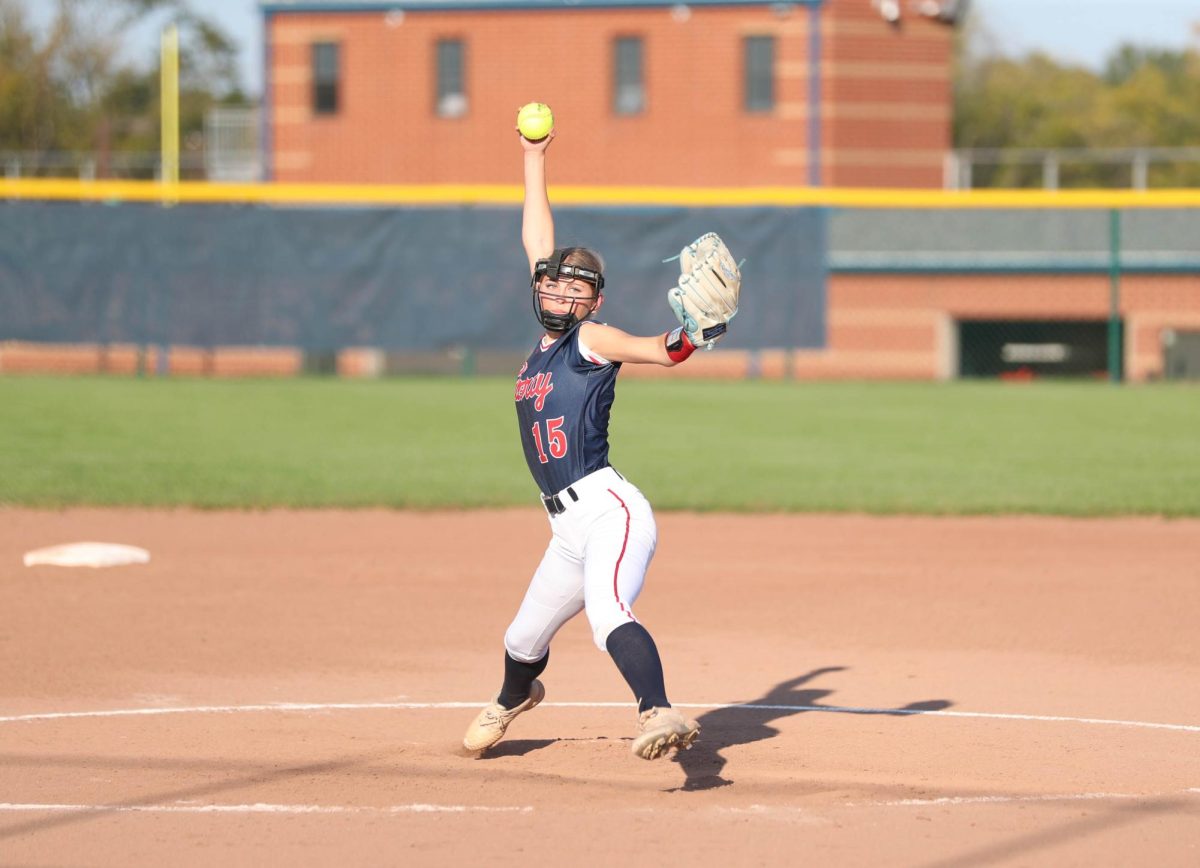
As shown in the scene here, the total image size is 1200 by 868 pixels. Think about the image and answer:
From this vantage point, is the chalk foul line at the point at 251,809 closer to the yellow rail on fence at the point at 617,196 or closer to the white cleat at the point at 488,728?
the white cleat at the point at 488,728

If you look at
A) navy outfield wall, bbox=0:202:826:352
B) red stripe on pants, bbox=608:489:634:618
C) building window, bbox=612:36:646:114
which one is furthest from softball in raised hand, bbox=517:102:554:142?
building window, bbox=612:36:646:114

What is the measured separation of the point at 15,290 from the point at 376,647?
15463mm

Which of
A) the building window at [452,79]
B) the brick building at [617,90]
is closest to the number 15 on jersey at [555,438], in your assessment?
the brick building at [617,90]

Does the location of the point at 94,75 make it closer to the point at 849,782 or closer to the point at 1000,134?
the point at 1000,134

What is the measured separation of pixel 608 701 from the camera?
6566mm

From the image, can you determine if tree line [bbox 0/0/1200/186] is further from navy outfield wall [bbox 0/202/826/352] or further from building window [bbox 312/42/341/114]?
navy outfield wall [bbox 0/202/826/352]

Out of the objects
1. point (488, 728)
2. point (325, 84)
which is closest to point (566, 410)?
point (488, 728)

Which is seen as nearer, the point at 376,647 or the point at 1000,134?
the point at 376,647

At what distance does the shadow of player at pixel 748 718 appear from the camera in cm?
538

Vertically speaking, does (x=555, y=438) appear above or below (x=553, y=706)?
above

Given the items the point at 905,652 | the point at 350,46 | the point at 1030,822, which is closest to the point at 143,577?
the point at 905,652

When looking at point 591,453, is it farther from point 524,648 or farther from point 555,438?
point 524,648

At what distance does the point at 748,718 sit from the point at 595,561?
1420mm

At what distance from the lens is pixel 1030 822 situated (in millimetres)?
4672
